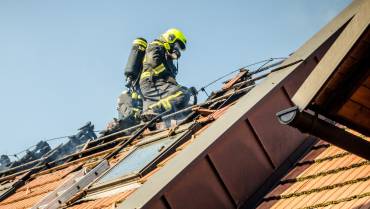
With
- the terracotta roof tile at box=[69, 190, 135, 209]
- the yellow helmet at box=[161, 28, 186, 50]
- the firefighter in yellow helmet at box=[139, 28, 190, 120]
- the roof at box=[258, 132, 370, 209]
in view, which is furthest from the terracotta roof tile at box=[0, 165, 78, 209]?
the yellow helmet at box=[161, 28, 186, 50]

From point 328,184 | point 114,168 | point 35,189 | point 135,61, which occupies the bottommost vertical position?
point 328,184

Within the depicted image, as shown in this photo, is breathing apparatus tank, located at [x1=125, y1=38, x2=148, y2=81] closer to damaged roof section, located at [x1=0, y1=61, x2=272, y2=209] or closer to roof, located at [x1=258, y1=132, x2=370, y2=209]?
damaged roof section, located at [x1=0, y1=61, x2=272, y2=209]

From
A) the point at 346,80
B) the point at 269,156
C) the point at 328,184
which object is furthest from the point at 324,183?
the point at 346,80

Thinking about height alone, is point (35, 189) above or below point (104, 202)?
above

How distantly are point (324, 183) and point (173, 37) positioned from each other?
8.72 m

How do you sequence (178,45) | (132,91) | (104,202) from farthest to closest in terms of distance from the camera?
(132,91) → (178,45) → (104,202)

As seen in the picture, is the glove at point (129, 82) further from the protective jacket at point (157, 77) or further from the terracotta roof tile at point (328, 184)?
the terracotta roof tile at point (328, 184)

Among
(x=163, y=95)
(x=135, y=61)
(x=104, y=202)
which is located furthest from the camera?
(x=135, y=61)

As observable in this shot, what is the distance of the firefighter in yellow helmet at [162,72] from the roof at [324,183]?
6.88 m

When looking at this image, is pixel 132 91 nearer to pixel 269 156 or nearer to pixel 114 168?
pixel 114 168

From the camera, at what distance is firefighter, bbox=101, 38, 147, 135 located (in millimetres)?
14610

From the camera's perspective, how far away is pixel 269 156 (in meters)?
6.29

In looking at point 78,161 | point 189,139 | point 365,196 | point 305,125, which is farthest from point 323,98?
point 78,161

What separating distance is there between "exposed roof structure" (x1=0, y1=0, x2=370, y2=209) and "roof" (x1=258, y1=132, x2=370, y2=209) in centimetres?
1
